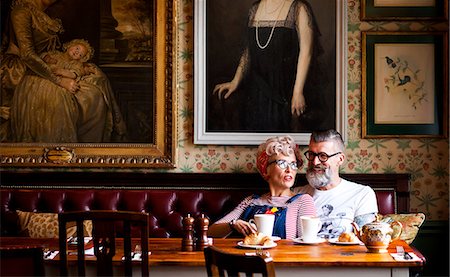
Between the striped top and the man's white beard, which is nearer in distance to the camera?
the striped top

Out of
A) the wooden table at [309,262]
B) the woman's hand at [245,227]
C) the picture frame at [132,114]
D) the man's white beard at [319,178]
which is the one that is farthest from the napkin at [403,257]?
the picture frame at [132,114]

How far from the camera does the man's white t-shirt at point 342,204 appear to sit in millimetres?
4258

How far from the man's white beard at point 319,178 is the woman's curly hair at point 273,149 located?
0.15 m

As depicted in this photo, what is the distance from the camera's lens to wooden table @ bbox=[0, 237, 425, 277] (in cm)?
318

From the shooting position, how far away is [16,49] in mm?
5039

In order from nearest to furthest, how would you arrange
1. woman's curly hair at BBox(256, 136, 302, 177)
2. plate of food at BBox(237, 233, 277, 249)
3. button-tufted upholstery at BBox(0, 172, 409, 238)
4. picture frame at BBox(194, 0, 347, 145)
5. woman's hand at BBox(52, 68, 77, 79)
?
plate of food at BBox(237, 233, 277, 249)
woman's curly hair at BBox(256, 136, 302, 177)
button-tufted upholstery at BBox(0, 172, 409, 238)
picture frame at BBox(194, 0, 347, 145)
woman's hand at BBox(52, 68, 77, 79)

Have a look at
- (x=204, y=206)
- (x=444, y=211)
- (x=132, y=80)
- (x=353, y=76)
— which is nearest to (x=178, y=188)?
(x=204, y=206)

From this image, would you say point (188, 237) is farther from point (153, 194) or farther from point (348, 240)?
point (153, 194)

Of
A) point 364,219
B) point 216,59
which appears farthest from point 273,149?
point 216,59

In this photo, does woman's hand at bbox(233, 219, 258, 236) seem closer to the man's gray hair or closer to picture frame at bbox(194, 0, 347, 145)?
the man's gray hair

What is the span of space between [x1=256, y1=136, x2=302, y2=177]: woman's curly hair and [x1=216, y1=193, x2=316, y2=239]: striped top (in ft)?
0.61

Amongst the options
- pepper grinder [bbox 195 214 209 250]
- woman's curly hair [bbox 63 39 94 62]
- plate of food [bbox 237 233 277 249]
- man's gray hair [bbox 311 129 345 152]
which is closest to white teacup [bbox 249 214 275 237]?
plate of food [bbox 237 233 277 249]

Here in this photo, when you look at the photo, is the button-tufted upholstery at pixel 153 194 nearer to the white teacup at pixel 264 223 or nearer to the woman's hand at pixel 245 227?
the woman's hand at pixel 245 227

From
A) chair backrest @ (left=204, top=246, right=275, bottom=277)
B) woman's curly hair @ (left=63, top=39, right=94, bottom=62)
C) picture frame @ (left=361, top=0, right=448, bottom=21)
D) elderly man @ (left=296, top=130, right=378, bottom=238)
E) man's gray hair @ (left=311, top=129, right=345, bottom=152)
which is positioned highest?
picture frame @ (left=361, top=0, right=448, bottom=21)
